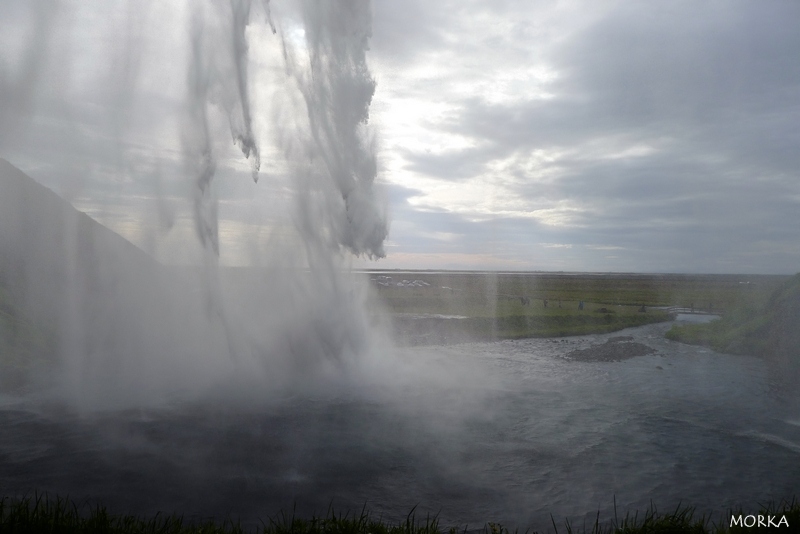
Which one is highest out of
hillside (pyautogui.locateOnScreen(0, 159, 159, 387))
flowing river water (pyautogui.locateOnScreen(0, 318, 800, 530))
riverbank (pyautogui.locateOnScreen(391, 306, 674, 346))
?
hillside (pyautogui.locateOnScreen(0, 159, 159, 387))

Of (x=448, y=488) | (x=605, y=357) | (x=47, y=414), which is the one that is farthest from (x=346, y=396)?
(x=605, y=357)

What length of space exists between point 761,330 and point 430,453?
98.9 ft

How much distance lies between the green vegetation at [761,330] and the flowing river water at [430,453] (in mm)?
10564

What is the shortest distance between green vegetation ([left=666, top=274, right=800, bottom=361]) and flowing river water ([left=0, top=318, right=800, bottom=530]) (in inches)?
416

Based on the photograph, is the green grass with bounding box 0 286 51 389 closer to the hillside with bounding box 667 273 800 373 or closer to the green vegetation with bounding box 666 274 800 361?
the hillside with bounding box 667 273 800 373

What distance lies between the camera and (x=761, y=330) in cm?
3200

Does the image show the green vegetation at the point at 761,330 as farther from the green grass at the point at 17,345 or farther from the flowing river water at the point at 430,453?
the green grass at the point at 17,345

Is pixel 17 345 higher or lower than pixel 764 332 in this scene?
lower

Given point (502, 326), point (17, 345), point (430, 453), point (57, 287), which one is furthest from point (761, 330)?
point (57, 287)

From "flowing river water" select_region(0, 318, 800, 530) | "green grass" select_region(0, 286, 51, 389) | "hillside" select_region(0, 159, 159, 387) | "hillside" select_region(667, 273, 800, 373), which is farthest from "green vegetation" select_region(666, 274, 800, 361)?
"green grass" select_region(0, 286, 51, 389)

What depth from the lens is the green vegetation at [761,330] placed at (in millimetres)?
29062

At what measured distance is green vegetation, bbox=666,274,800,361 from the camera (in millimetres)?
29062

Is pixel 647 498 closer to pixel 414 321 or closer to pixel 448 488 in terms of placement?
pixel 448 488

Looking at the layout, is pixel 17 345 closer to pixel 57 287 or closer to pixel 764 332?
pixel 57 287
